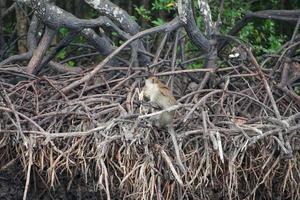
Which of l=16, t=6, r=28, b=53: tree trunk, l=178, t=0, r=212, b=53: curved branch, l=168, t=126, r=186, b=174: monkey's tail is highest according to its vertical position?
l=16, t=6, r=28, b=53: tree trunk

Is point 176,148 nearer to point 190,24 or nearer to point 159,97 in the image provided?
point 159,97

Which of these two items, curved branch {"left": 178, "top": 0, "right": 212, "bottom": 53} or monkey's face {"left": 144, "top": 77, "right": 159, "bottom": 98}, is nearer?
monkey's face {"left": 144, "top": 77, "right": 159, "bottom": 98}

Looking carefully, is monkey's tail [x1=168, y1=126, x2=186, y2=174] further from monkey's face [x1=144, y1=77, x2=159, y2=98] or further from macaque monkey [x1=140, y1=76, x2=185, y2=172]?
monkey's face [x1=144, y1=77, x2=159, y2=98]

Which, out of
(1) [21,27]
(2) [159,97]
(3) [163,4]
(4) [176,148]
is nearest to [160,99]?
(2) [159,97]

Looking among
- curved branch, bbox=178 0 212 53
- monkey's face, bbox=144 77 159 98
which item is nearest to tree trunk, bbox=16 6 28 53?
curved branch, bbox=178 0 212 53

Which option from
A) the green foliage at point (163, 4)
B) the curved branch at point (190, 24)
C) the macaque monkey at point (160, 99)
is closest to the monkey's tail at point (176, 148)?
the macaque monkey at point (160, 99)

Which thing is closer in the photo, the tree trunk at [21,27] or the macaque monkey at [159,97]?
the macaque monkey at [159,97]

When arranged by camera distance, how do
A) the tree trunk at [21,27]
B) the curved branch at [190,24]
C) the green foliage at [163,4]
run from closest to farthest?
the curved branch at [190,24] < the green foliage at [163,4] < the tree trunk at [21,27]

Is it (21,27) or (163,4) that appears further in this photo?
(21,27)

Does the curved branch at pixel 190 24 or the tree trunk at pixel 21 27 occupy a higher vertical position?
the tree trunk at pixel 21 27

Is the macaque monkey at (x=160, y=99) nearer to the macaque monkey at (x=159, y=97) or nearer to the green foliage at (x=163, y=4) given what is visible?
the macaque monkey at (x=159, y=97)

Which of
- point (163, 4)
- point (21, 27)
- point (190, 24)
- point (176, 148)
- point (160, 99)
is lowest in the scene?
point (176, 148)

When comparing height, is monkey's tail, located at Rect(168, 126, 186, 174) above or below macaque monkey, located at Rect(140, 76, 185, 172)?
below

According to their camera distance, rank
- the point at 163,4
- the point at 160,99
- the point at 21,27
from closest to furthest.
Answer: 1. the point at 160,99
2. the point at 163,4
3. the point at 21,27
